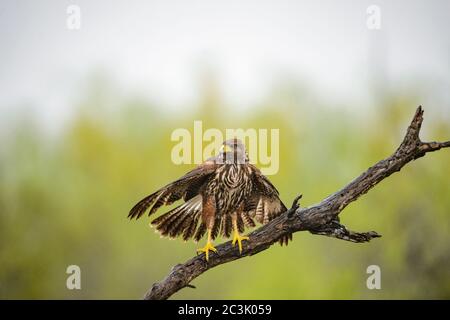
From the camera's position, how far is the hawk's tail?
183 inches

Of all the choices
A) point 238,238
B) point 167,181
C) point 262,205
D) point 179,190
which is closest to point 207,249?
point 238,238

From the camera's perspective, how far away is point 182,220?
15.5ft

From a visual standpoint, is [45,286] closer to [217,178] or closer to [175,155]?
[175,155]

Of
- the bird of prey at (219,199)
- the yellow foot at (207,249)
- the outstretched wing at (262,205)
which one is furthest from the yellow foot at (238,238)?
the outstretched wing at (262,205)

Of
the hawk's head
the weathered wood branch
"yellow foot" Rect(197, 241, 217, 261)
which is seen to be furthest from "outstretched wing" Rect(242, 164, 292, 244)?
"yellow foot" Rect(197, 241, 217, 261)

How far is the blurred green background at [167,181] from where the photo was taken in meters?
8.67

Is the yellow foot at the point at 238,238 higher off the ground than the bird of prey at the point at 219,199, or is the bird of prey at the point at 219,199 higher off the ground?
the bird of prey at the point at 219,199

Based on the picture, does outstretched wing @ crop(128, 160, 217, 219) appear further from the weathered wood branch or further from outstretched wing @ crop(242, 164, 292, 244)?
the weathered wood branch

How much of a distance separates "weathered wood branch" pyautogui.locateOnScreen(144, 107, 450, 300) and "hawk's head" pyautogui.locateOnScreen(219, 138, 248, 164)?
2.18 feet

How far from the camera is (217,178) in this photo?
462 cm

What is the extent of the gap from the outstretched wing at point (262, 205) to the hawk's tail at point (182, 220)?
0.51 meters

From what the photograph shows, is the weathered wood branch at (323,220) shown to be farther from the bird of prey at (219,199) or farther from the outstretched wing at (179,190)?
the outstretched wing at (179,190)

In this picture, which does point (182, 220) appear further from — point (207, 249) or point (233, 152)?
point (233, 152)
